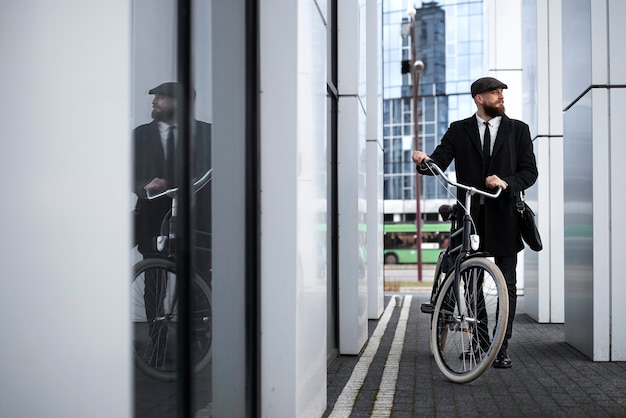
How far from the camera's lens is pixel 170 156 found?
2973mm

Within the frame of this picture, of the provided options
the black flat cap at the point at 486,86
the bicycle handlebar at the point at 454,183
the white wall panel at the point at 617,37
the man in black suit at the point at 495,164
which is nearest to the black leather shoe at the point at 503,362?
the man in black suit at the point at 495,164

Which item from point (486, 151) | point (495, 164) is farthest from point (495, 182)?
point (486, 151)

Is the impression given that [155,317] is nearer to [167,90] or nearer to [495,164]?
[167,90]

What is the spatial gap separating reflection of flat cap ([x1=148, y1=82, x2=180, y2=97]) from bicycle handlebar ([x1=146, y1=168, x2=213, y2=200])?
1.02 feet

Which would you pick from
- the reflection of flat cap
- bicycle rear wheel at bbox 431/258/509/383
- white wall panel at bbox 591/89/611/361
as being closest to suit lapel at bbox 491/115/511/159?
white wall panel at bbox 591/89/611/361

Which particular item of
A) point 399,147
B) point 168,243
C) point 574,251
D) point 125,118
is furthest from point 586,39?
point 399,147

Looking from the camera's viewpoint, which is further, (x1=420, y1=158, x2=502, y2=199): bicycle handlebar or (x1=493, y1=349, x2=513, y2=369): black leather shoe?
(x1=493, y1=349, x2=513, y2=369): black leather shoe

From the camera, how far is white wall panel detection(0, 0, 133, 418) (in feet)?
6.91

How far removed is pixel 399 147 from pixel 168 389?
56.1m

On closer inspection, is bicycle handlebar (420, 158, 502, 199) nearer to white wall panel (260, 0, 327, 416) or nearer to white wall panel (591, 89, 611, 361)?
white wall panel (591, 89, 611, 361)

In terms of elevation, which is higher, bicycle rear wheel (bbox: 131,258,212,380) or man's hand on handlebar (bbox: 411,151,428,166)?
man's hand on handlebar (bbox: 411,151,428,166)

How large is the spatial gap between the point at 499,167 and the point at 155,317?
4377 millimetres

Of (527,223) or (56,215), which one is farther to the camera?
(527,223)

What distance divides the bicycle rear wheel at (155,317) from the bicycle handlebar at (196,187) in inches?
8.0
